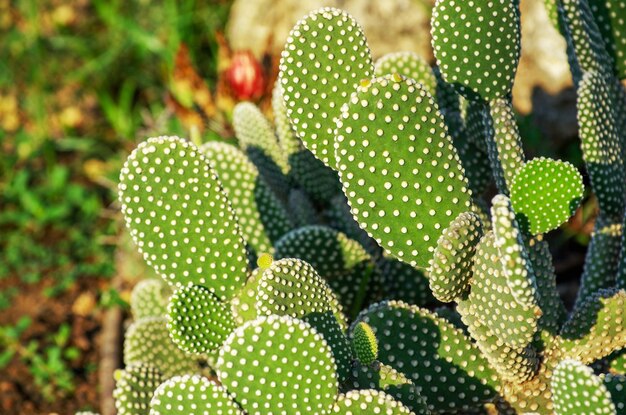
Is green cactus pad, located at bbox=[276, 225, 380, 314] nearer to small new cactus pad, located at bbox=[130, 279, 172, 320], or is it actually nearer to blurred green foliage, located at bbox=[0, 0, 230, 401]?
small new cactus pad, located at bbox=[130, 279, 172, 320]

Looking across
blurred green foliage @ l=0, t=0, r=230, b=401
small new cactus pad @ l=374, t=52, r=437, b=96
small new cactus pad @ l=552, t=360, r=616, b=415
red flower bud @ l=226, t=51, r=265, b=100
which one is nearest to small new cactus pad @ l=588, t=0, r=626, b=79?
small new cactus pad @ l=374, t=52, r=437, b=96

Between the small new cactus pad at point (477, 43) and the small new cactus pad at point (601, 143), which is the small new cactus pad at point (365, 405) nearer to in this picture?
the small new cactus pad at point (477, 43)

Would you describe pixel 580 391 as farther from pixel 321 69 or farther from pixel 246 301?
pixel 321 69

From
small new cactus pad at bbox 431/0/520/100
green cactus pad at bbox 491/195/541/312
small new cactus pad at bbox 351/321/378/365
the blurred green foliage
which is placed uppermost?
small new cactus pad at bbox 431/0/520/100

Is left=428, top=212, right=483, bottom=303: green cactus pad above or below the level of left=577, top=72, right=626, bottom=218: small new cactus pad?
below

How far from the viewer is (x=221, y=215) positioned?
1.93 meters

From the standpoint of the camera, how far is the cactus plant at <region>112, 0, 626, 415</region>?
1.59m

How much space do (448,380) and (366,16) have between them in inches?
84.9

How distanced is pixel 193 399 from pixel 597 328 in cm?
89

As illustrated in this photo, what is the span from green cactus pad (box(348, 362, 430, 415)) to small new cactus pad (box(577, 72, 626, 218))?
29.2 inches

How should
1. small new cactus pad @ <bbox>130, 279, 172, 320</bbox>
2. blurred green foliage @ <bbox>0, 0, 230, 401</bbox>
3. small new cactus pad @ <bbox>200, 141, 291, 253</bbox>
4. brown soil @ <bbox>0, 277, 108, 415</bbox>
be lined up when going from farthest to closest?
blurred green foliage @ <bbox>0, 0, 230, 401</bbox>
brown soil @ <bbox>0, 277, 108, 415</bbox>
small new cactus pad @ <bbox>130, 279, 172, 320</bbox>
small new cactus pad @ <bbox>200, 141, 291, 253</bbox>

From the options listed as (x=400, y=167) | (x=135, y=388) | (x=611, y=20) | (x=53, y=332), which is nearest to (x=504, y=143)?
(x=400, y=167)

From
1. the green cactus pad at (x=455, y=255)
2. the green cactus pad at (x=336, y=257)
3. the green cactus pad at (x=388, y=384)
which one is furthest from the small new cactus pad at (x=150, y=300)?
the green cactus pad at (x=455, y=255)

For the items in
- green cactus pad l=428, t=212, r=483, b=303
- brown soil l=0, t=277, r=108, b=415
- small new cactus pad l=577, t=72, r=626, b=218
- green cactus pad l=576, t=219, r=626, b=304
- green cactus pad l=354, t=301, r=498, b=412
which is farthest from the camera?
brown soil l=0, t=277, r=108, b=415
